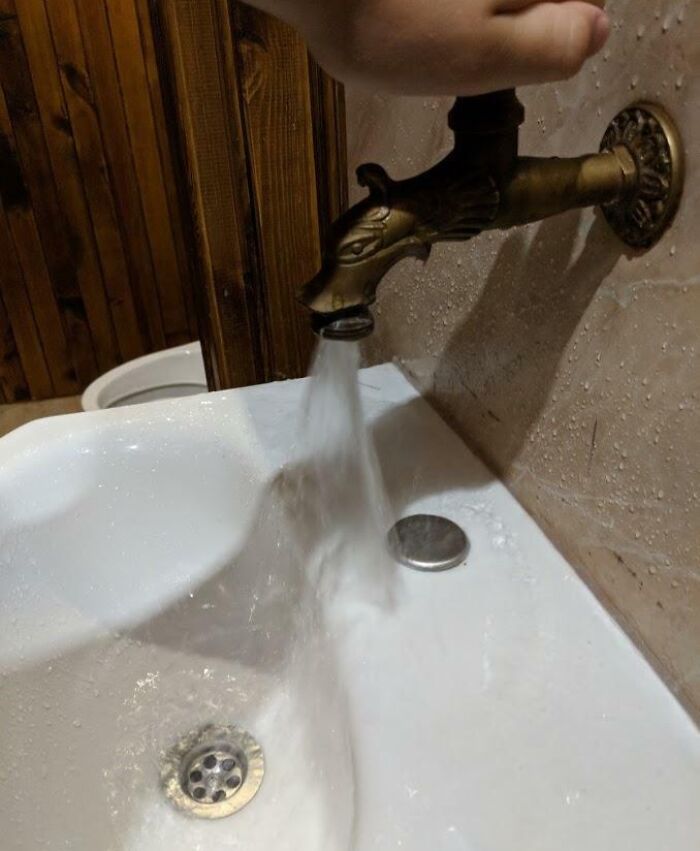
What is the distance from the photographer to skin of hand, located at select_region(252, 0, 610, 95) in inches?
11.3

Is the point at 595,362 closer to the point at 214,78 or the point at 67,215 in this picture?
the point at 214,78

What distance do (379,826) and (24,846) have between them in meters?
0.28

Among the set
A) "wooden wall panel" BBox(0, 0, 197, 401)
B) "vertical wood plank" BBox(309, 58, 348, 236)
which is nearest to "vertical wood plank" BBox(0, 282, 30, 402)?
"wooden wall panel" BBox(0, 0, 197, 401)

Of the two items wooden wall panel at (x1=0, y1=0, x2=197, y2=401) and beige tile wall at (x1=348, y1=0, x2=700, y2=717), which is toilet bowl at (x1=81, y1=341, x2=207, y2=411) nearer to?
wooden wall panel at (x1=0, y1=0, x2=197, y2=401)

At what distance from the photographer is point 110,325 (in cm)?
202

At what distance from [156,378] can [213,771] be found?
104 centimetres

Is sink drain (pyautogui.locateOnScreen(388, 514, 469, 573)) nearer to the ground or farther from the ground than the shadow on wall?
nearer to the ground

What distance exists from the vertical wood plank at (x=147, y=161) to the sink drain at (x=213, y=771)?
155 centimetres

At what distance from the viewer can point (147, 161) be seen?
1854 millimetres

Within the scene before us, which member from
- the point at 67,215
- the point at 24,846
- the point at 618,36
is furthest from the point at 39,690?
the point at 67,215

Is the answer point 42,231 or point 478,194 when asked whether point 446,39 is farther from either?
point 42,231

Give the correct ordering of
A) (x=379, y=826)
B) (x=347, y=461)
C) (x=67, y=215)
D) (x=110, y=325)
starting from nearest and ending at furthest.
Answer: (x=379, y=826), (x=347, y=461), (x=67, y=215), (x=110, y=325)

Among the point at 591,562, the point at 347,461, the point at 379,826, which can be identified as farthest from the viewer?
the point at 347,461

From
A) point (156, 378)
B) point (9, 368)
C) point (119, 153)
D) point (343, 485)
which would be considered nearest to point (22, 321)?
point (9, 368)
